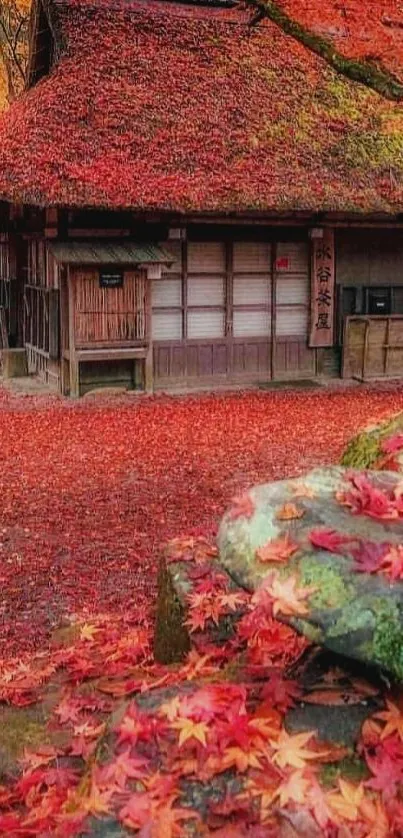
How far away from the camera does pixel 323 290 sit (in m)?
15.4

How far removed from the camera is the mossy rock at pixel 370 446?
15.9 feet

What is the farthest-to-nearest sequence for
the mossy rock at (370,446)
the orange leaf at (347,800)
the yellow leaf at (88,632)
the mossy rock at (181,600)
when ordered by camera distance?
the mossy rock at (370,446) < the yellow leaf at (88,632) < the mossy rock at (181,600) < the orange leaf at (347,800)

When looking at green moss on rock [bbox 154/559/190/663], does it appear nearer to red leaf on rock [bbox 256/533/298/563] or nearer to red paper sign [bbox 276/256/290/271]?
red leaf on rock [bbox 256/533/298/563]

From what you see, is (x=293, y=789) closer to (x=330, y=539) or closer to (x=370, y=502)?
(x=330, y=539)

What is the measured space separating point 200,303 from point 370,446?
9.95 metres

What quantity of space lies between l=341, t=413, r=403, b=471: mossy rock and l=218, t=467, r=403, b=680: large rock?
1.47 m

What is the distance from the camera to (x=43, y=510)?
7.52m

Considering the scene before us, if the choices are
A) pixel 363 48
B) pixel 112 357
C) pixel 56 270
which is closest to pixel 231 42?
pixel 363 48

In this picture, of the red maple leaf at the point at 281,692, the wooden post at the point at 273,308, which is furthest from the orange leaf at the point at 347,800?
the wooden post at the point at 273,308

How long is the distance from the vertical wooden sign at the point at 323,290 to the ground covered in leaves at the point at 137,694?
6781mm

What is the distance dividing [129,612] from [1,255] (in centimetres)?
1334

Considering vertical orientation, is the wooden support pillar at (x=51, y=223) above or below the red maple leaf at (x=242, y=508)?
above

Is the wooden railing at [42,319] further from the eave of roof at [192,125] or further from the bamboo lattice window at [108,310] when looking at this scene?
the eave of roof at [192,125]

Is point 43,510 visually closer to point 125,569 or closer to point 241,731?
point 125,569
